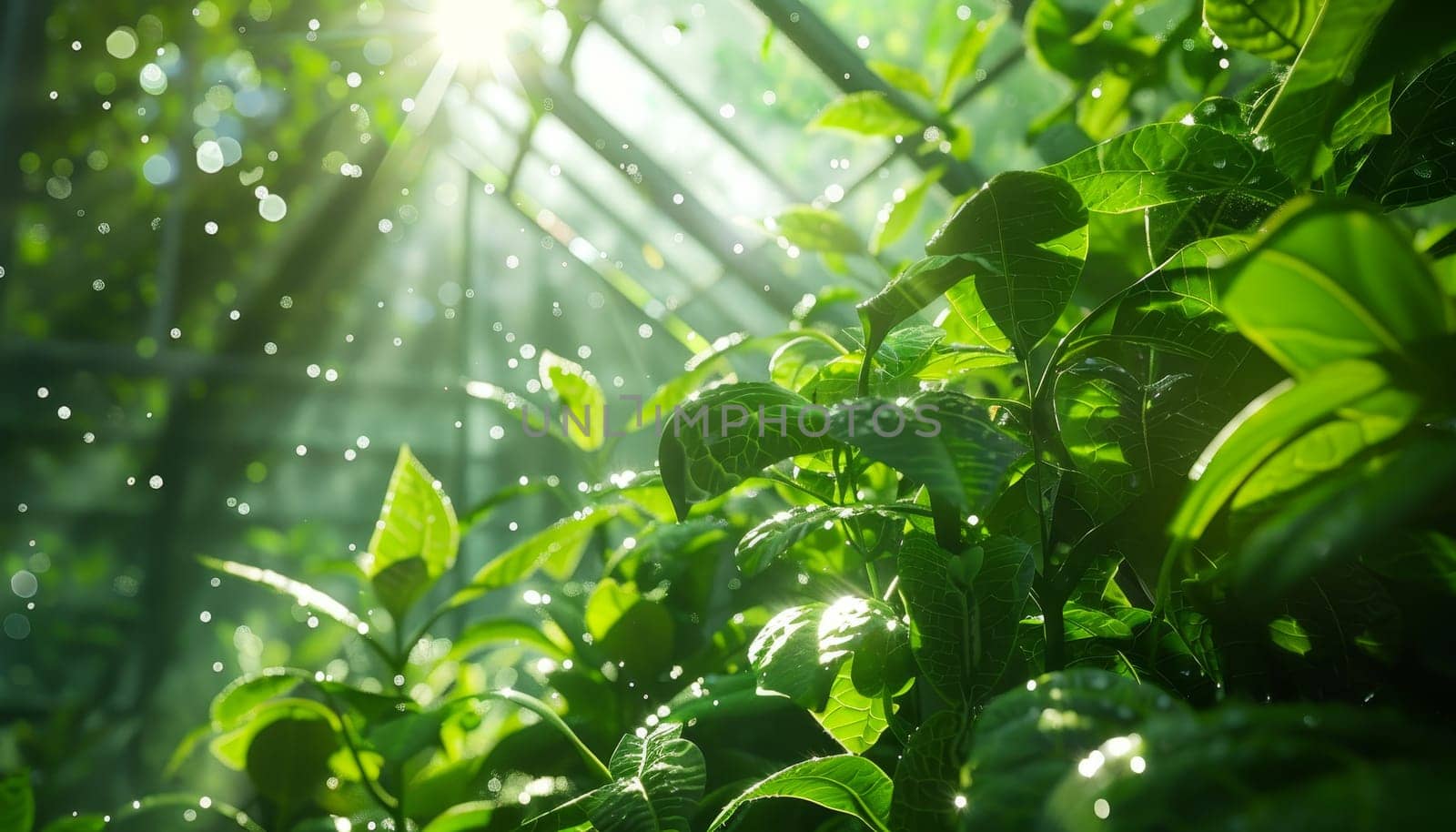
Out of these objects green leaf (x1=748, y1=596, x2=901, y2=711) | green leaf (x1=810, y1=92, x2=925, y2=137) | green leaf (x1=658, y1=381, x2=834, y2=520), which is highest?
green leaf (x1=810, y1=92, x2=925, y2=137)

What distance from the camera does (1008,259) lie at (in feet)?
1.26

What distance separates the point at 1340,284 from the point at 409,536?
2.65ft

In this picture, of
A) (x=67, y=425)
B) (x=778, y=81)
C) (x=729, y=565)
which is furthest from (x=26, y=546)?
(x=778, y=81)

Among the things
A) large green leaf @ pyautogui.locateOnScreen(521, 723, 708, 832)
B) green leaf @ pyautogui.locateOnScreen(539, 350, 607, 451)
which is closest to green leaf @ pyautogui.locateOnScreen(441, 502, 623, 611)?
green leaf @ pyautogui.locateOnScreen(539, 350, 607, 451)

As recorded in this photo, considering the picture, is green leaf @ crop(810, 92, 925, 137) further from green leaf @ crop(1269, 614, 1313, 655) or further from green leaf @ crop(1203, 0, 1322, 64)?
green leaf @ crop(1269, 614, 1313, 655)

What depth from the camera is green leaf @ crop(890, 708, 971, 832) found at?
1.20 feet

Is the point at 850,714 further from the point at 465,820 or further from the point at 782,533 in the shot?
the point at 465,820

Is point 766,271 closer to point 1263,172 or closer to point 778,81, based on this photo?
point 778,81

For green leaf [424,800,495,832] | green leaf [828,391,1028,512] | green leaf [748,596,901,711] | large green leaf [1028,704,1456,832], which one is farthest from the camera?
green leaf [424,800,495,832]

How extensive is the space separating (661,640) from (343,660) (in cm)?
218

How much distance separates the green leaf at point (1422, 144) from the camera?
1.35ft

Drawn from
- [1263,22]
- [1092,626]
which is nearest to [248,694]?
[1092,626]

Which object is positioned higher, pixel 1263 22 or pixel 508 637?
pixel 1263 22

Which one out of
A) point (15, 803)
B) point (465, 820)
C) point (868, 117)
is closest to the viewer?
point (465, 820)
